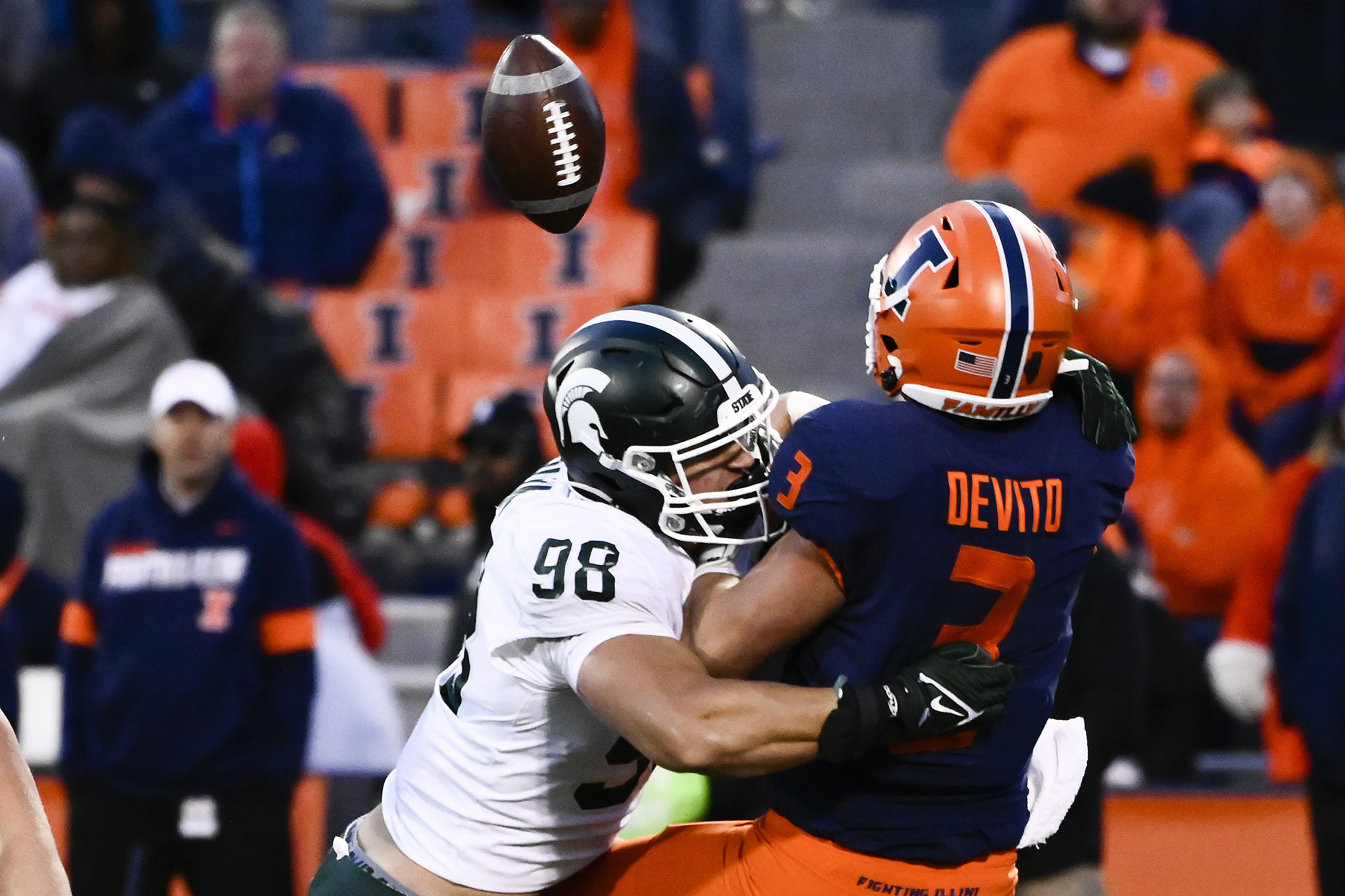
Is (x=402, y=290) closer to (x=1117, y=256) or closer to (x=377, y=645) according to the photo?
(x=377, y=645)

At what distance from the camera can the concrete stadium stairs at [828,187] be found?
7695 mm

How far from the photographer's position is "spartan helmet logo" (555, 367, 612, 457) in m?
2.96

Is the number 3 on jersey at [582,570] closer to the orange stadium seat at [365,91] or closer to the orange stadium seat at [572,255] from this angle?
the orange stadium seat at [572,255]

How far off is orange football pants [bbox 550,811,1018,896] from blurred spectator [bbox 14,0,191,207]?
18.4 ft

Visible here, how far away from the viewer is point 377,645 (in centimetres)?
589

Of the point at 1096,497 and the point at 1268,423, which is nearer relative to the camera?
the point at 1096,497

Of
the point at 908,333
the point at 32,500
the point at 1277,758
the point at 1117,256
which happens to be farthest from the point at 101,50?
the point at 908,333

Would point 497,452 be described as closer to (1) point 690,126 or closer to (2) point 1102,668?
(2) point 1102,668

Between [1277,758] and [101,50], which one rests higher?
[101,50]

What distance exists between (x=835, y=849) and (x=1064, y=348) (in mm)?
830

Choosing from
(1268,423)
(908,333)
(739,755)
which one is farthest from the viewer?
(1268,423)

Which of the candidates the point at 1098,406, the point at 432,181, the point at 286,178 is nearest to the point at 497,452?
the point at 286,178

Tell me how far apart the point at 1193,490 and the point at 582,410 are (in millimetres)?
3940

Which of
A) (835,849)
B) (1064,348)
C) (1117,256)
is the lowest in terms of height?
(1117,256)
